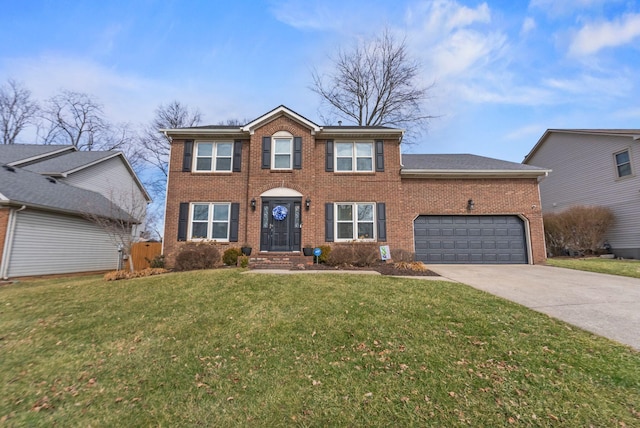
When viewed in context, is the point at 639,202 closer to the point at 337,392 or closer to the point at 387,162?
the point at 387,162

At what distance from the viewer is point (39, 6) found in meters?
9.60

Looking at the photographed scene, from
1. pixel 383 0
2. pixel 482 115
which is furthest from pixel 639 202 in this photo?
pixel 383 0

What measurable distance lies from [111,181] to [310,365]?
2093cm

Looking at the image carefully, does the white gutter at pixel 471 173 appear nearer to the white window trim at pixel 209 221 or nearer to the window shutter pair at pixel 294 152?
the window shutter pair at pixel 294 152

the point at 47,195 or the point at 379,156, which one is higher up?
the point at 379,156

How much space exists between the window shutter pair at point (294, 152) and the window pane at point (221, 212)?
253cm

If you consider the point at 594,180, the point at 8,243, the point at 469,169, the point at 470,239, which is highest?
the point at 594,180

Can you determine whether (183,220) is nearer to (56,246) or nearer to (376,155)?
(56,246)

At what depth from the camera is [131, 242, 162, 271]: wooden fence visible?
11298 millimetres

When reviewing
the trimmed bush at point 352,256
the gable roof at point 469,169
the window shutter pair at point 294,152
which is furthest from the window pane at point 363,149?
the trimmed bush at point 352,256

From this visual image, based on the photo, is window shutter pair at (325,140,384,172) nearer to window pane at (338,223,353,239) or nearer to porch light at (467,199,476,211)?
window pane at (338,223,353,239)

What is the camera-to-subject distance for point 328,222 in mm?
12094

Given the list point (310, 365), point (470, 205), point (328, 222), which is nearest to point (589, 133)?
point (470, 205)

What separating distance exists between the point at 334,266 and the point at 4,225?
1269cm
